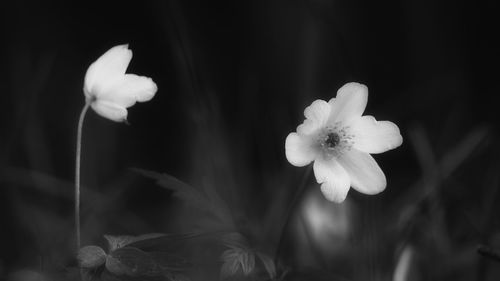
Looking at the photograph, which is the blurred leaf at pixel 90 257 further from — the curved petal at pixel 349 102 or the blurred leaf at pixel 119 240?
the curved petal at pixel 349 102

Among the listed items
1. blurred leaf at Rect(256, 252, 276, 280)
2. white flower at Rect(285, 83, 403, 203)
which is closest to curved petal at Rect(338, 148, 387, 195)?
white flower at Rect(285, 83, 403, 203)

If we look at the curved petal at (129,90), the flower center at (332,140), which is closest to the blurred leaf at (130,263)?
the curved petal at (129,90)

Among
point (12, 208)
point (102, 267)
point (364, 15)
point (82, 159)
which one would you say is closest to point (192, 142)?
point (82, 159)

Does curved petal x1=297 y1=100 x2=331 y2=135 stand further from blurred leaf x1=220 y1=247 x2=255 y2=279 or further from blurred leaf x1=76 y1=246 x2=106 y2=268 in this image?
blurred leaf x1=76 y1=246 x2=106 y2=268

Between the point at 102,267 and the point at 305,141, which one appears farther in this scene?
the point at 305,141

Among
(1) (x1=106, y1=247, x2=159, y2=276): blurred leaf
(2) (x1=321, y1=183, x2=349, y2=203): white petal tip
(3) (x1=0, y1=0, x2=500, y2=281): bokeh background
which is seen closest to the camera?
(1) (x1=106, y1=247, x2=159, y2=276): blurred leaf

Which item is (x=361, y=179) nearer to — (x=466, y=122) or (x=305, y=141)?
(x=305, y=141)

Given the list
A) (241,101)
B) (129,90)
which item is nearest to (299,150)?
(129,90)
